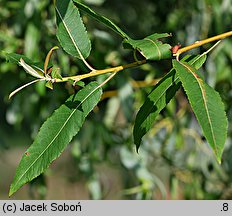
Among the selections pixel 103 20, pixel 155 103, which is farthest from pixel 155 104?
pixel 103 20

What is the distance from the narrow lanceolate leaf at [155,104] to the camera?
930 mm

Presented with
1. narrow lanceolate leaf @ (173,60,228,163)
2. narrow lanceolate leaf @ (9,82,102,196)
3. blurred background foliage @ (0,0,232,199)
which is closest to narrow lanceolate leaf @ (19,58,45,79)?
narrow lanceolate leaf @ (9,82,102,196)

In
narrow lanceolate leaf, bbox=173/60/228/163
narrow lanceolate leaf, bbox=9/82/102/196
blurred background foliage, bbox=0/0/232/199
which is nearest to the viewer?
narrow lanceolate leaf, bbox=173/60/228/163

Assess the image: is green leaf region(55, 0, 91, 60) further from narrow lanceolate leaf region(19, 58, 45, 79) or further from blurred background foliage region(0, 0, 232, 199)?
blurred background foliage region(0, 0, 232, 199)

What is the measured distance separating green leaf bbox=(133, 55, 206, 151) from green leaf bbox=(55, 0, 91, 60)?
126mm

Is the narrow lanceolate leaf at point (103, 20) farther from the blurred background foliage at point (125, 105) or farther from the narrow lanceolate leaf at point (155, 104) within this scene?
the blurred background foliage at point (125, 105)

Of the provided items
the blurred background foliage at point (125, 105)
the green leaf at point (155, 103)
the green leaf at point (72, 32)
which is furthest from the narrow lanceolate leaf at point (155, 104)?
the blurred background foliage at point (125, 105)

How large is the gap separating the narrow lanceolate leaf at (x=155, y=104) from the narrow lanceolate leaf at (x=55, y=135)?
76 mm

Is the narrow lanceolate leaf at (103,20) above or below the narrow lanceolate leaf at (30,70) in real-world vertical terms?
above

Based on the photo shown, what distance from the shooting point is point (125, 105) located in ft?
6.63

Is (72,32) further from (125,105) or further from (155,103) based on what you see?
(125,105)

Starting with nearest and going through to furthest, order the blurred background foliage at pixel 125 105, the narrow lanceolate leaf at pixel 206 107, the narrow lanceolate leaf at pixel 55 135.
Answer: the narrow lanceolate leaf at pixel 206 107 → the narrow lanceolate leaf at pixel 55 135 → the blurred background foliage at pixel 125 105

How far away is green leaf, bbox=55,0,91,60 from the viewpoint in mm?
968

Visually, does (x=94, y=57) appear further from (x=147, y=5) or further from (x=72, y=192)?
(x=72, y=192)
